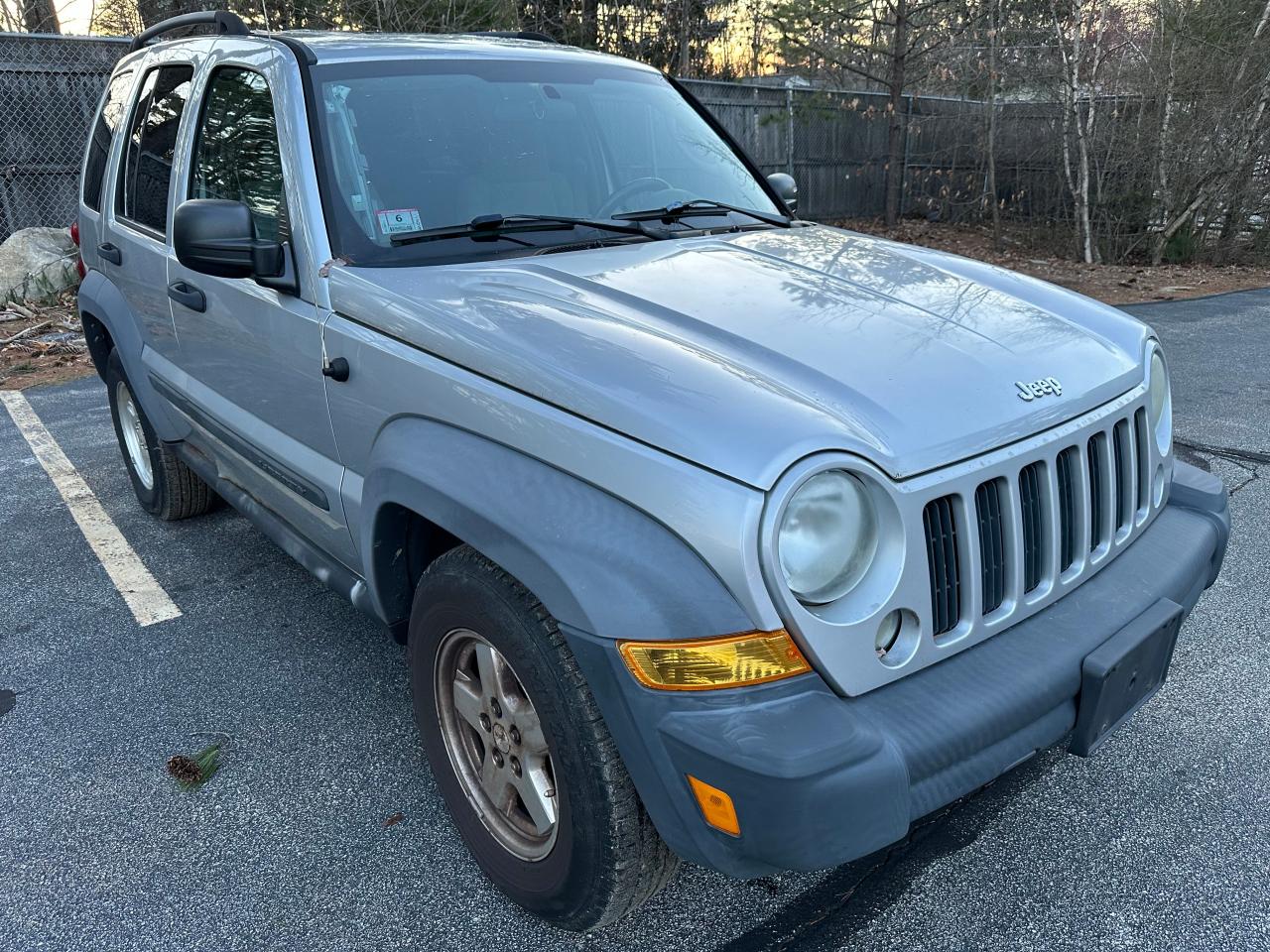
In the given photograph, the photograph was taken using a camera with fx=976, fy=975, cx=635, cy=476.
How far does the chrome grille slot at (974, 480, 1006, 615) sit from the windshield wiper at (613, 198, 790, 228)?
59.6 inches

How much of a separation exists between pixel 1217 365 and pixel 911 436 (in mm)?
6442

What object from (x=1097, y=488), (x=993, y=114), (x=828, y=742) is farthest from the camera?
(x=993, y=114)

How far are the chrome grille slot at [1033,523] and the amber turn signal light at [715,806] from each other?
83 cm

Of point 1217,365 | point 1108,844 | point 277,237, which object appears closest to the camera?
point 1108,844

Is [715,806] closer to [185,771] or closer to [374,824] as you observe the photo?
[374,824]

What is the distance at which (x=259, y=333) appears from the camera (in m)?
2.92

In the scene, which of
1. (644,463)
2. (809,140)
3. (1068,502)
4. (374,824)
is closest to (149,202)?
(374,824)

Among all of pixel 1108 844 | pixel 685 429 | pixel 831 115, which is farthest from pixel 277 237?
pixel 831 115

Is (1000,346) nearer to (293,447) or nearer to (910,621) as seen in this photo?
(910,621)

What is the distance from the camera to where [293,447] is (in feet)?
9.54

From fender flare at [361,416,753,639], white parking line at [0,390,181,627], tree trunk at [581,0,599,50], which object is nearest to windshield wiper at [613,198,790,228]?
fender flare at [361,416,753,639]

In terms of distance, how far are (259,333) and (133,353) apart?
1.51 m

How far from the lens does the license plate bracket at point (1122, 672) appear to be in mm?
1945

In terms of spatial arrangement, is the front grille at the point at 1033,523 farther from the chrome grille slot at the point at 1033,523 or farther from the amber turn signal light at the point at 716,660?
the amber turn signal light at the point at 716,660
